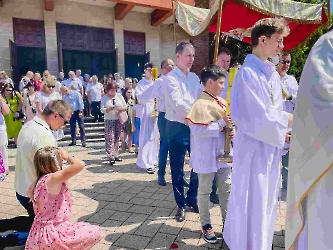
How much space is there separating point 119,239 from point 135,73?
13.4 meters

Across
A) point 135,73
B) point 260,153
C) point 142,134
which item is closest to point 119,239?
point 260,153

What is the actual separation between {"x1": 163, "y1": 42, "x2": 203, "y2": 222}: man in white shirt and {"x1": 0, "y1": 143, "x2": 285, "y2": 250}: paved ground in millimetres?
318

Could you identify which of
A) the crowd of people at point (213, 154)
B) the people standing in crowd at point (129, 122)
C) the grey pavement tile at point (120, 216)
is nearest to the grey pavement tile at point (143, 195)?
the grey pavement tile at point (120, 216)

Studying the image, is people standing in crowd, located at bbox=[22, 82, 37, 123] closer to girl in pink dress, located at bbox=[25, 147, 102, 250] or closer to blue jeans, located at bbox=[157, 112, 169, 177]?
blue jeans, located at bbox=[157, 112, 169, 177]

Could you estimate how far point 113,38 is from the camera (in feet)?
48.1

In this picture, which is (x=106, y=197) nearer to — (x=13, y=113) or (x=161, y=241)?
(x=161, y=241)

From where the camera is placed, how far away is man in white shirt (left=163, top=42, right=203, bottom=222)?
348cm

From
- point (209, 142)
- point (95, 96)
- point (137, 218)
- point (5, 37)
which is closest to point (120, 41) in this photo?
point (95, 96)

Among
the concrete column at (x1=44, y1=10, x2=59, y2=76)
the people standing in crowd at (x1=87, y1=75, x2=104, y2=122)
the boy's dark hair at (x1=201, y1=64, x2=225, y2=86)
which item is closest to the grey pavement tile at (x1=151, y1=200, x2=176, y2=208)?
the boy's dark hair at (x1=201, y1=64, x2=225, y2=86)

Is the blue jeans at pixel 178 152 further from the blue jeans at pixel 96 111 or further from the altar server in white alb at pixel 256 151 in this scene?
the blue jeans at pixel 96 111

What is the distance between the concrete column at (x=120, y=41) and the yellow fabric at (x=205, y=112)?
40.8 ft

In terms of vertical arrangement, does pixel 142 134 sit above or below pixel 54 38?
below

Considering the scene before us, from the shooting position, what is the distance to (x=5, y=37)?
481 inches

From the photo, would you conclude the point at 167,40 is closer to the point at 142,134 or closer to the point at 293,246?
the point at 142,134
